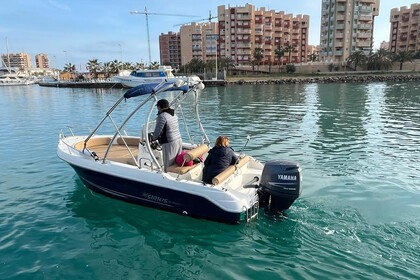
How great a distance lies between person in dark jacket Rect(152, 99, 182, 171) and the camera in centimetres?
709

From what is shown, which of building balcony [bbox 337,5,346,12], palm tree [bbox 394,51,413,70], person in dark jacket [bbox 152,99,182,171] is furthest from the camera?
building balcony [bbox 337,5,346,12]

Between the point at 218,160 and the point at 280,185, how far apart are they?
55.6 inches

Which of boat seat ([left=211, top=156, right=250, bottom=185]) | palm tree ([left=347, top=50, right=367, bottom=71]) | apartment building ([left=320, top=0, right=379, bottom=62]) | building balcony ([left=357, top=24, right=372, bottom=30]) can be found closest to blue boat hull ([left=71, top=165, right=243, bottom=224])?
boat seat ([left=211, top=156, right=250, bottom=185])

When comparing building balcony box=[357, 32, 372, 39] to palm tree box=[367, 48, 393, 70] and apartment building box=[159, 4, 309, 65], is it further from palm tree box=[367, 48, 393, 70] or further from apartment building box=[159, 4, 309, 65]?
apartment building box=[159, 4, 309, 65]

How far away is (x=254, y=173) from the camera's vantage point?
7664 mm

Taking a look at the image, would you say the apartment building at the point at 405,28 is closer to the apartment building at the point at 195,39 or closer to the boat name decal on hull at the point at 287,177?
the apartment building at the point at 195,39

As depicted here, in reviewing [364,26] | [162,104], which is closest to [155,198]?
[162,104]

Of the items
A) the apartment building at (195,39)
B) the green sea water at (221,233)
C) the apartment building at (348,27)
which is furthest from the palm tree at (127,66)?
the green sea water at (221,233)

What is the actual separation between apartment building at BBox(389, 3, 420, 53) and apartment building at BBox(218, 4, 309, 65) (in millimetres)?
42670

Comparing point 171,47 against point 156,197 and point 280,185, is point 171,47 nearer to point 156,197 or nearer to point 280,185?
point 156,197

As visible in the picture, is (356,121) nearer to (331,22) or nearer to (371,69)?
(371,69)

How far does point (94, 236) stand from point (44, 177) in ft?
15.9

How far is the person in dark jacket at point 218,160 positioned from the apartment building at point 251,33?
11089 centimetres

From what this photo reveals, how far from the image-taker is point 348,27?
102 m
